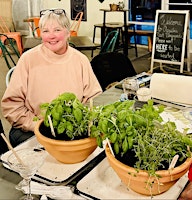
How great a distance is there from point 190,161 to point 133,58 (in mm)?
6275

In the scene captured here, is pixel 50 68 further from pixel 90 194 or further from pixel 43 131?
pixel 90 194

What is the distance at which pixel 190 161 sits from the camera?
113cm

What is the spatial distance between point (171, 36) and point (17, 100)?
4.25 m

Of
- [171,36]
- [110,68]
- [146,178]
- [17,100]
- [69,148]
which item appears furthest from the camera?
[171,36]

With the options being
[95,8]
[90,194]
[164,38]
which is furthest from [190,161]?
[95,8]

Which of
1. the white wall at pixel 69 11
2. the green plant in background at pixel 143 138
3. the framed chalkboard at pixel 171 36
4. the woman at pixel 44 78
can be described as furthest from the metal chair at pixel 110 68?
the white wall at pixel 69 11

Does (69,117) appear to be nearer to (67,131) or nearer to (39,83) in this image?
(67,131)

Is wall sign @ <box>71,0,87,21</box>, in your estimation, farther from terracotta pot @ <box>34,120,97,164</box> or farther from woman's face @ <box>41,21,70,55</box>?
terracotta pot @ <box>34,120,97,164</box>

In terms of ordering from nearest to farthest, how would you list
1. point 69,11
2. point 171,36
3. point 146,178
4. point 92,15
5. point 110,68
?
1. point 146,178
2. point 110,68
3. point 171,36
4. point 92,15
5. point 69,11

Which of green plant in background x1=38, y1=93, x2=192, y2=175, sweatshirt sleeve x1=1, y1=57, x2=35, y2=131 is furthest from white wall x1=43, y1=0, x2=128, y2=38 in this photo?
green plant in background x1=38, y1=93, x2=192, y2=175

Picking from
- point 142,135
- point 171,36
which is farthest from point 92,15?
point 142,135

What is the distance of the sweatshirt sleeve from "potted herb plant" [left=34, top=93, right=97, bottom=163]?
815mm

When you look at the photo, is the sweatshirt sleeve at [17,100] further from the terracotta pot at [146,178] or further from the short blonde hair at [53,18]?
the terracotta pot at [146,178]

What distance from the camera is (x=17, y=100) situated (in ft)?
7.09
